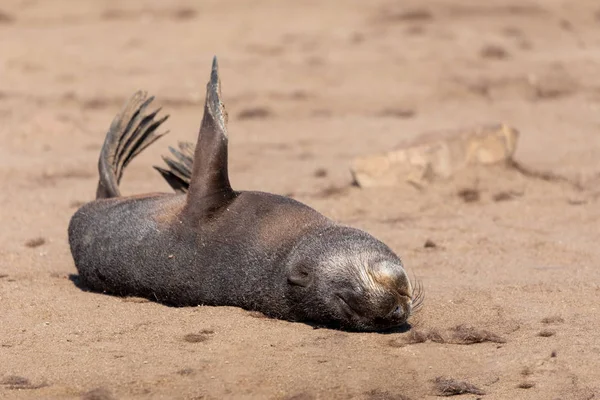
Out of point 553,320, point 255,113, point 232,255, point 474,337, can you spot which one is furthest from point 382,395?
point 255,113

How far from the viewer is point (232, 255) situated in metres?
6.50

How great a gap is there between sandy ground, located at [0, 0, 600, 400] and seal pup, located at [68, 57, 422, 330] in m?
0.14

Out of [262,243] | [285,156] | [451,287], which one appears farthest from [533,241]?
[285,156]

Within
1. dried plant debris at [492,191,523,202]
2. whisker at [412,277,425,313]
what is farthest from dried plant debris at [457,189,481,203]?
whisker at [412,277,425,313]

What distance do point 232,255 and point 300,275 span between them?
0.47 metres

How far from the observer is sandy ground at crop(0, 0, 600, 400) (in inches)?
220

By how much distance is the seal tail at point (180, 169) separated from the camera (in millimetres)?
7902

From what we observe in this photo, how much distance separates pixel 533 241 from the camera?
8.16 metres

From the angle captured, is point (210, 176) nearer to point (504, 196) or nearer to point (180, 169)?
point (180, 169)

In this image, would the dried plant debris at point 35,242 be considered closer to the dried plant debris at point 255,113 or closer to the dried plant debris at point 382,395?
the dried plant debris at point 382,395

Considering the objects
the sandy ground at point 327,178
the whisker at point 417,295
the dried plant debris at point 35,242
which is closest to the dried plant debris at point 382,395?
the sandy ground at point 327,178

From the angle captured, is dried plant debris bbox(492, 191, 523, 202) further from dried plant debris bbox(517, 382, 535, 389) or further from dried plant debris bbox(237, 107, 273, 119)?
dried plant debris bbox(517, 382, 535, 389)

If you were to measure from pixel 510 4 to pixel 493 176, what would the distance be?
7283mm

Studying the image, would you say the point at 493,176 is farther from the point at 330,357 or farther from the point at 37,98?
the point at 37,98
